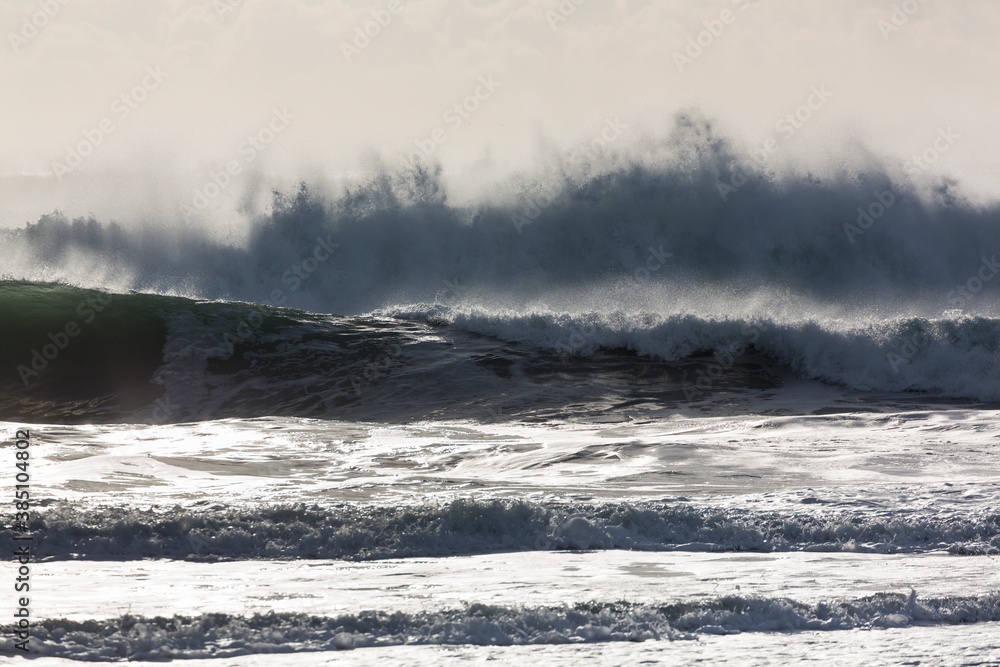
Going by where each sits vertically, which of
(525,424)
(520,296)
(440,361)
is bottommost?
(525,424)

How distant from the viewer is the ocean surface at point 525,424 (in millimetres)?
3574

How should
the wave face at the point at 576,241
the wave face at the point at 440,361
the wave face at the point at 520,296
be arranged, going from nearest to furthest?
the wave face at the point at 440,361 < the wave face at the point at 520,296 < the wave face at the point at 576,241

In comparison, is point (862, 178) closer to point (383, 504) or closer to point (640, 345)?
point (640, 345)

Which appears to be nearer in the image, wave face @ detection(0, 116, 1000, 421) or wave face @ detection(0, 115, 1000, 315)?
wave face @ detection(0, 116, 1000, 421)

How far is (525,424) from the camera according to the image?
11039 mm

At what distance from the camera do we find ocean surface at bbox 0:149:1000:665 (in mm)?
3574

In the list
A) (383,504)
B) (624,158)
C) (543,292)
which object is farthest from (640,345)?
(383,504)

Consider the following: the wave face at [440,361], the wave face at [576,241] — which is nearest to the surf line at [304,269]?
the wave face at [576,241]

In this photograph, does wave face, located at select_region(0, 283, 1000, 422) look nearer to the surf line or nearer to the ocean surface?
the ocean surface

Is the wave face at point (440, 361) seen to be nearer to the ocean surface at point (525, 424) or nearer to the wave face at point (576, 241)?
the ocean surface at point (525, 424)

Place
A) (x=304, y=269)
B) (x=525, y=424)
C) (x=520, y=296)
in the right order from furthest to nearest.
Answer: (x=304, y=269) < (x=520, y=296) < (x=525, y=424)

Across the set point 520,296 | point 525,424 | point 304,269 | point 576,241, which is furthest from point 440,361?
point 304,269

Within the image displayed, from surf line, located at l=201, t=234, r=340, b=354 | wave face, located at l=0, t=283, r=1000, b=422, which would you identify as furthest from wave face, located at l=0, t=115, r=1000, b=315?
wave face, located at l=0, t=283, r=1000, b=422

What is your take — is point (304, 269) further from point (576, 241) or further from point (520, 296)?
point (576, 241)
